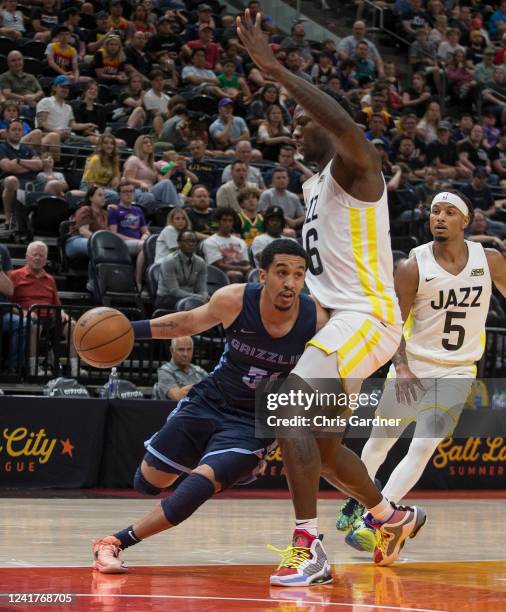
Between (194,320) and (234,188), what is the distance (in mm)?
9412

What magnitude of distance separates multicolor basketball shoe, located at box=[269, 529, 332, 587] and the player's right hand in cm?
177

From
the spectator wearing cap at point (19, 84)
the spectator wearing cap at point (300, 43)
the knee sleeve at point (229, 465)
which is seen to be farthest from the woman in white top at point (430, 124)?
the knee sleeve at point (229, 465)

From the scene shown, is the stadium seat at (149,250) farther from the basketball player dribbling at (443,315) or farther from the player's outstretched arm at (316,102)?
the player's outstretched arm at (316,102)

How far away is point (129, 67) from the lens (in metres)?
18.0

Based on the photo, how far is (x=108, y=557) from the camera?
566 centimetres

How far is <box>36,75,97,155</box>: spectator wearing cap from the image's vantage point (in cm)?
1570

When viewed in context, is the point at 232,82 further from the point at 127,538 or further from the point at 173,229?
the point at 127,538

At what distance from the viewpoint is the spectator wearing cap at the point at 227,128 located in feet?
56.8

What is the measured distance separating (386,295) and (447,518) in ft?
14.6

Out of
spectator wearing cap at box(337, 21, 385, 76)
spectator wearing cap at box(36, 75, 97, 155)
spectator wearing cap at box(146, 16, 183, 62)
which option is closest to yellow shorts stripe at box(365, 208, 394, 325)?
spectator wearing cap at box(36, 75, 97, 155)

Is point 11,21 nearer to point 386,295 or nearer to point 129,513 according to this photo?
point 129,513

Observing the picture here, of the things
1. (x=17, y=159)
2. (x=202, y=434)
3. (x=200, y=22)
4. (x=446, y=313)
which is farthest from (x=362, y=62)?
(x=202, y=434)
